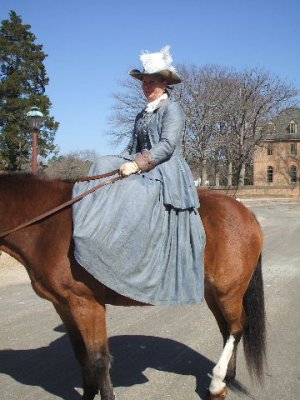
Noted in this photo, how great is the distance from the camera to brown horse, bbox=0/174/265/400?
291 cm

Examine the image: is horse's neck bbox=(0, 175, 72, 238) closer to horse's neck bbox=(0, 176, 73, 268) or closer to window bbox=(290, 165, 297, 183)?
horse's neck bbox=(0, 176, 73, 268)

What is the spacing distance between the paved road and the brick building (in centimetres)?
5861

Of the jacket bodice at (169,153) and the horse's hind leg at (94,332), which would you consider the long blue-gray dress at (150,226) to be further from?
the horse's hind leg at (94,332)

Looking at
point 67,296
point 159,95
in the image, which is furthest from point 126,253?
point 159,95

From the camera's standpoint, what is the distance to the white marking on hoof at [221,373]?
3.41 m

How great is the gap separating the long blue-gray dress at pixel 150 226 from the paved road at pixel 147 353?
1100 millimetres

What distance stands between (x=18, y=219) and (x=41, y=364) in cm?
184

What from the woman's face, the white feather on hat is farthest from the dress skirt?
the white feather on hat

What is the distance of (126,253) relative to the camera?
116 inches

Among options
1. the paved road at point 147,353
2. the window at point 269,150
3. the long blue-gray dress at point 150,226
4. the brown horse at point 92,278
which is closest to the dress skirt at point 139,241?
the long blue-gray dress at point 150,226

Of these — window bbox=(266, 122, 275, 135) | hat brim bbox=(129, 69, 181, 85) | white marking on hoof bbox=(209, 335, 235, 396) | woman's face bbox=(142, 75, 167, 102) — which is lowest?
white marking on hoof bbox=(209, 335, 235, 396)

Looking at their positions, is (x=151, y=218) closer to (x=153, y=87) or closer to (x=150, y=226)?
(x=150, y=226)

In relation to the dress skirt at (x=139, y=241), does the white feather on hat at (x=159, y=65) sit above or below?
above

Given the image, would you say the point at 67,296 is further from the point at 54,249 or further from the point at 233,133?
the point at 233,133
